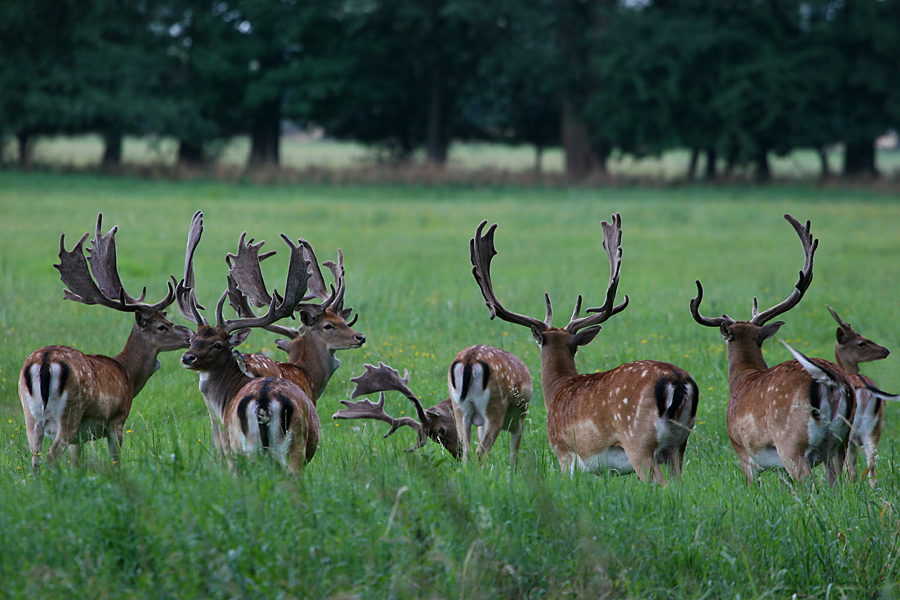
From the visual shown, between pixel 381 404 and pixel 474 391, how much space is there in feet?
1.94

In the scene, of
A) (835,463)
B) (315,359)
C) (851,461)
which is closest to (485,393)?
(315,359)

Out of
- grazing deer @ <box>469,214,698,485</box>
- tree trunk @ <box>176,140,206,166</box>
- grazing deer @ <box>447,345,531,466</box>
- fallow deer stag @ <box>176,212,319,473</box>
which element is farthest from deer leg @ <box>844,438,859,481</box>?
tree trunk @ <box>176,140,206,166</box>

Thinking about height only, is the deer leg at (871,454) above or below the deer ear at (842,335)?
below

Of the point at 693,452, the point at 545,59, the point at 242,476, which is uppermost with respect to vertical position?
the point at 545,59

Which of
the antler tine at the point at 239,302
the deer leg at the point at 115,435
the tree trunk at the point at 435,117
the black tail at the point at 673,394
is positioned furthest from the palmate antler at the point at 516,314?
the tree trunk at the point at 435,117

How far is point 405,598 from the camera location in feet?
12.2

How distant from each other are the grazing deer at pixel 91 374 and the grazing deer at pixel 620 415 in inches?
96.7

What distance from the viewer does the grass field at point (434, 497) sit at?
3.81m

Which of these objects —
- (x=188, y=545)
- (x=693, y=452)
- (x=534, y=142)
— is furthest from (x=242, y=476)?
(x=534, y=142)

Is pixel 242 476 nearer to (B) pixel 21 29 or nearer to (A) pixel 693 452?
(A) pixel 693 452

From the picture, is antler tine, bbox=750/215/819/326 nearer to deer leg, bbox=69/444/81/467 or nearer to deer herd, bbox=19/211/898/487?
deer herd, bbox=19/211/898/487

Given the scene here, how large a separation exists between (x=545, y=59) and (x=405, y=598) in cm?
3496

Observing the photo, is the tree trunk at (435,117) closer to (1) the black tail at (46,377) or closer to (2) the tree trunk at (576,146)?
(2) the tree trunk at (576,146)

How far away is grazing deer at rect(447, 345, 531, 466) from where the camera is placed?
19.7ft
